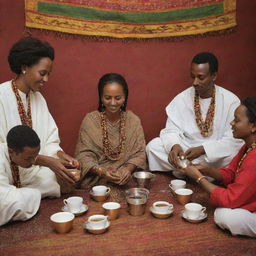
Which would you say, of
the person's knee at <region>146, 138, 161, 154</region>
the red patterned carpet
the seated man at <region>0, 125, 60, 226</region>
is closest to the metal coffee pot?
the red patterned carpet

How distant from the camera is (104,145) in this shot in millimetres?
3998

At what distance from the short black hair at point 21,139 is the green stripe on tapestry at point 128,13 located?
1.88m

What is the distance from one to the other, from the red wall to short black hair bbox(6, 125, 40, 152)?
1.58 metres

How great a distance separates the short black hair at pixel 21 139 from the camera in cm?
292

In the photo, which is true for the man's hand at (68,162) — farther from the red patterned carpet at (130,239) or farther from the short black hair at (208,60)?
the short black hair at (208,60)

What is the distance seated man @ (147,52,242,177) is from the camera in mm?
4051

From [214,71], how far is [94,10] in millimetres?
1621

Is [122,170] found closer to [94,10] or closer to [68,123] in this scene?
[68,123]

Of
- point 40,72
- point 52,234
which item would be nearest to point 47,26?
point 40,72

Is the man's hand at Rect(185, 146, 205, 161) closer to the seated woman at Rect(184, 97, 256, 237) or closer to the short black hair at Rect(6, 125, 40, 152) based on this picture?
the seated woman at Rect(184, 97, 256, 237)

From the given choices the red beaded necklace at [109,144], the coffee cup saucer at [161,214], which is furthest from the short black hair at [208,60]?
the coffee cup saucer at [161,214]

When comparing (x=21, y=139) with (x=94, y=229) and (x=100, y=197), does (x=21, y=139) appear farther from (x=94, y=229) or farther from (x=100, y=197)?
(x=100, y=197)

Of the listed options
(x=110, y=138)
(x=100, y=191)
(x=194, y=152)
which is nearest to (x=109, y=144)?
(x=110, y=138)

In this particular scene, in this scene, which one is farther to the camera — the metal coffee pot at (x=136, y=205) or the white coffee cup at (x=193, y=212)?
the metal coffee pot at (x=136, y=205)
